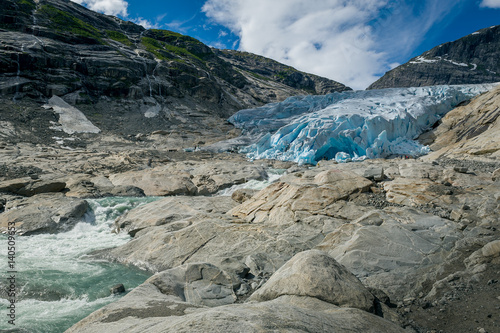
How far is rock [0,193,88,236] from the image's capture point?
1096cm

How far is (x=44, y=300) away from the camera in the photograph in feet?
20.5

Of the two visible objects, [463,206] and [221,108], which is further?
[221,108]

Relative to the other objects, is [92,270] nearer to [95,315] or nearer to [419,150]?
[95,315]

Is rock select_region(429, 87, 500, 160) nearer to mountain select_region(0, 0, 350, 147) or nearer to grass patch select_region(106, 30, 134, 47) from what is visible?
mountain select_region(0, 0, 350, 147)

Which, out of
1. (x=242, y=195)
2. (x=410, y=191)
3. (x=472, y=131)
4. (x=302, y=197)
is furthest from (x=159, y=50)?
(x=410, y=191)

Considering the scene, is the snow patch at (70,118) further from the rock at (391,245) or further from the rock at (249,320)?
the rock at (249,320)

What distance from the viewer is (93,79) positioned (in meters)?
41.2

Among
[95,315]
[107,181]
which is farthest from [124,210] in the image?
[95,315]

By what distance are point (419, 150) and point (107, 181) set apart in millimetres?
23602

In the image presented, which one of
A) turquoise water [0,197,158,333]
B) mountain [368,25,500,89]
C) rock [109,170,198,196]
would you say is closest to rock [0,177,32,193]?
rock [109,170,198,196]

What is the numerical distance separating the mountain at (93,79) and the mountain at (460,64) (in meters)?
62.6

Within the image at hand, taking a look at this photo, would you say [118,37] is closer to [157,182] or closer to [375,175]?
[157,182]

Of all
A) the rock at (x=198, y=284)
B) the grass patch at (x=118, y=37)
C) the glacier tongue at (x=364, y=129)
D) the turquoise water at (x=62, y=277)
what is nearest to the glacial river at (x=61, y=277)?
the turquoise water at (x=62, y=277)

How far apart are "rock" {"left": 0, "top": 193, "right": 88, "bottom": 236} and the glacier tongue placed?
17.0 meters
